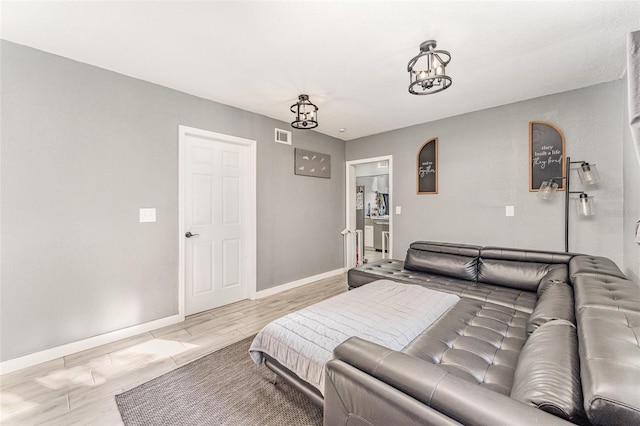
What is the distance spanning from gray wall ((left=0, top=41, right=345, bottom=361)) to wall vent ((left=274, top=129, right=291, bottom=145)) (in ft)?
2.51

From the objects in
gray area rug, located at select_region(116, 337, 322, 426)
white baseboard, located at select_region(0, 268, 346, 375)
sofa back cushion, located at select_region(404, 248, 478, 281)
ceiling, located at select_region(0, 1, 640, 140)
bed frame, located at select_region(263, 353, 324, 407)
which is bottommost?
gray area rug, located at select_region(116, 337, 322, 426)

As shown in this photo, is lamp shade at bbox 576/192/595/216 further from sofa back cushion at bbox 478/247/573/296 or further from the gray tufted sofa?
the gray tufted sofa

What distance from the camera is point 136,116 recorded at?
2689 millimetres

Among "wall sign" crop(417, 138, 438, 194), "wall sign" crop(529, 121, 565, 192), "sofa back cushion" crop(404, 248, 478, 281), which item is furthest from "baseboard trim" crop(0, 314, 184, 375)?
"wall sign" crop(529, 121, 565, 192)

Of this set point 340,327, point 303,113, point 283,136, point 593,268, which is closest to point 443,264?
point 593,268

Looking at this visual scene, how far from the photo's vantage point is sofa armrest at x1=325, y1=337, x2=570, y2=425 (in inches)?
28.6

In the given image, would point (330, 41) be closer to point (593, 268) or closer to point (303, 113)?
point (303, 113)

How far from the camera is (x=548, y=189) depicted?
2.99 m

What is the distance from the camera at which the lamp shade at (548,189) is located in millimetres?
3004

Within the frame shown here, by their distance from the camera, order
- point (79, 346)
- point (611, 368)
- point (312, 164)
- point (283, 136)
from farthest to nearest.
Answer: point (312, 164) → point (283, 136) → point (79, 346) → point (611, 368)

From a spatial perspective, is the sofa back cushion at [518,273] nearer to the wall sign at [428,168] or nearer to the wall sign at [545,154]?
the wall sign at [545,154]

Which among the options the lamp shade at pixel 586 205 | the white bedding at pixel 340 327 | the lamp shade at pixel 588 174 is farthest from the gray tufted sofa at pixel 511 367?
the lamp shade at pixel 588 174

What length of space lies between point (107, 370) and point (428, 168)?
4329mm

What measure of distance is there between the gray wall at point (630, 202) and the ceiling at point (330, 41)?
731 mm
